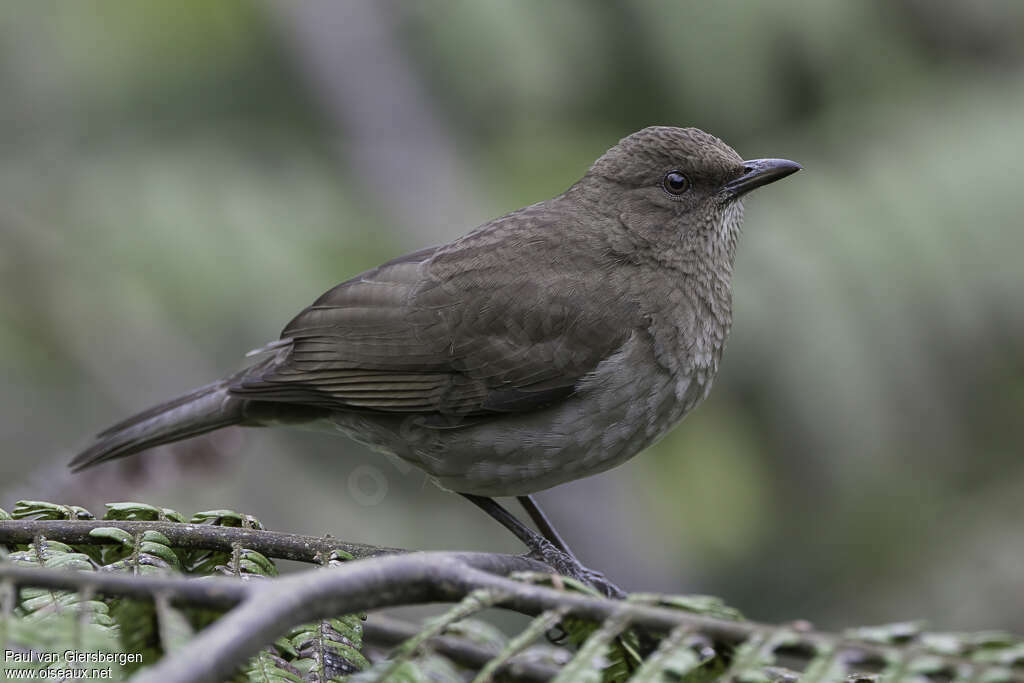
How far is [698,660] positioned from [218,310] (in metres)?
5.65

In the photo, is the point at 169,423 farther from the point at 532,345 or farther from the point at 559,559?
the point at 559,559

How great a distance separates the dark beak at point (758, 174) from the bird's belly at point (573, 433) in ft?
2.42

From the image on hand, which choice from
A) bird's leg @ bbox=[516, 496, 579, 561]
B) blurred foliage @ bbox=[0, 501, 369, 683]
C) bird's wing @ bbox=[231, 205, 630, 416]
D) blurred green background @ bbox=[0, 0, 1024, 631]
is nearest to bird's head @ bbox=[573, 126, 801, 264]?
bird's wing @ bbox=[231, 205, 630, 416]

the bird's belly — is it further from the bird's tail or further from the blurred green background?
the blurred green background

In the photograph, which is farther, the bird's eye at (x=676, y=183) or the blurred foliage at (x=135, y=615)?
the bird's eye at (x=676, y=183)

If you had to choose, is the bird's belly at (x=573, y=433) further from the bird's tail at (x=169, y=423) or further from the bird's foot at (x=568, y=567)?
the bird's tail at (x=169, y=423)

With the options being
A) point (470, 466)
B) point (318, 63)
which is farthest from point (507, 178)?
point (470, 466)

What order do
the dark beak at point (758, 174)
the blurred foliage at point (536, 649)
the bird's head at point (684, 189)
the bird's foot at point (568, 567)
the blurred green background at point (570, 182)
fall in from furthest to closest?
the blurred green background at point (570, 182)
the bird's head at point (684, 189)
the dark beak at point (758, 174)
the bird's foot at point (568, 567)
the blurred foliage at point (536, 649)

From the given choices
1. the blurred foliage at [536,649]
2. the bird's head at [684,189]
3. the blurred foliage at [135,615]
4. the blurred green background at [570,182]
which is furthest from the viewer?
the blurred green background at [570,182]

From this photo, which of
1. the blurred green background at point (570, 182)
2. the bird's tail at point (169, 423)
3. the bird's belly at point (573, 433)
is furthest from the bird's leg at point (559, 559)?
the blurred green background at point (570, 182)

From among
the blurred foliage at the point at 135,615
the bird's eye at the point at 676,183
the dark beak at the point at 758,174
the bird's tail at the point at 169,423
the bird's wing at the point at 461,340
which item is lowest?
the blurred foliage at the point at 135,615

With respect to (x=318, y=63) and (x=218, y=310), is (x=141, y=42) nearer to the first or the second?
(x=318, y=63)

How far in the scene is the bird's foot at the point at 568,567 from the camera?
3584 mm

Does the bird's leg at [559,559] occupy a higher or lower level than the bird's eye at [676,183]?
lower
